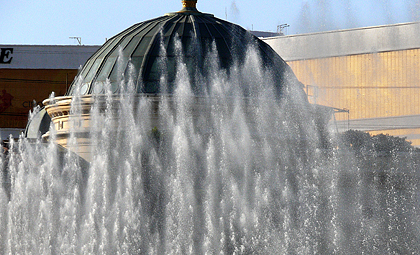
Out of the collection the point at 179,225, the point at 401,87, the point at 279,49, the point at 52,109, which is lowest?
the point at 179,225

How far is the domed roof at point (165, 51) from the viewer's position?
20.7 metres

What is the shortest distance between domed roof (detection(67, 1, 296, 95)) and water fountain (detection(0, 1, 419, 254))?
0.05 m

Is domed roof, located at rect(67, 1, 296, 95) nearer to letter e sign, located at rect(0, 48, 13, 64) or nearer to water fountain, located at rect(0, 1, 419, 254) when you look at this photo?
water fountain, located at rect(0, 1, 419, 254)

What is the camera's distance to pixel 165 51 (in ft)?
69.2

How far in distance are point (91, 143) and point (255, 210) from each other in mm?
6394

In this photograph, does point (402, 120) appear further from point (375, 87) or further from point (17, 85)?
point (17, 85)

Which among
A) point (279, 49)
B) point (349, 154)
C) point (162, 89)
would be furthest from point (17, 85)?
point (349, 154)

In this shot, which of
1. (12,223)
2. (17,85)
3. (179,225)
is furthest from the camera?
(17,85)

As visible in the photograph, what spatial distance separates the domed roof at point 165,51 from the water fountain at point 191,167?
0.16 ft

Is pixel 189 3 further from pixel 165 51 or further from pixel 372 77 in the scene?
pixel 372 77

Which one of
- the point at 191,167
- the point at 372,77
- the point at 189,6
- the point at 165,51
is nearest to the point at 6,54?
the point at 372,77

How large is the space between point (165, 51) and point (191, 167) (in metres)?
4.54

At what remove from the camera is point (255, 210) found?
1647cm

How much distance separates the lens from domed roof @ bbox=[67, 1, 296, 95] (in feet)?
67.9
